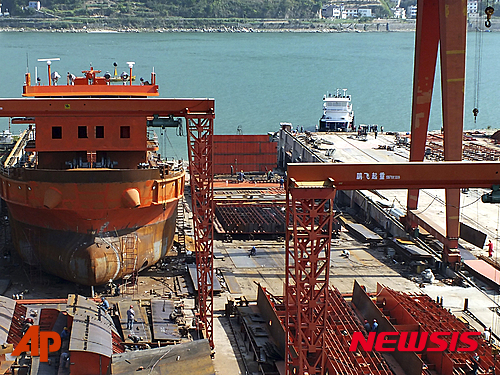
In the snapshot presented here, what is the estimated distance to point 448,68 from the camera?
3394 cm

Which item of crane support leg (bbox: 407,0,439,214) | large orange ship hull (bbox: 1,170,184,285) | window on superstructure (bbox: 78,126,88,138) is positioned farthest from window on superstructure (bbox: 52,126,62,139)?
crane support leg (bbox: 407,0,439,214)

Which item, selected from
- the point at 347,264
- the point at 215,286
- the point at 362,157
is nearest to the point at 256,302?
the point at 215,286

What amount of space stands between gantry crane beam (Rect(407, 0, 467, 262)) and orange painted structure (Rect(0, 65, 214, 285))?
493 inches

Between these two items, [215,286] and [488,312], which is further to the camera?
[215,286]

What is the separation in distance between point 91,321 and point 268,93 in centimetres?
9758

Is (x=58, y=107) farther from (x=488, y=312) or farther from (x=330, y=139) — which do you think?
(x=330, y=139)

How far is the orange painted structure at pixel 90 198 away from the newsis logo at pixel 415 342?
34.8 feet

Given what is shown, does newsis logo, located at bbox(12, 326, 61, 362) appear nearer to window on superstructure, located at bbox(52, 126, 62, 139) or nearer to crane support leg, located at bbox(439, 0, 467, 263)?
window on superstructure, located at bbox(52, 126, 62, 139)

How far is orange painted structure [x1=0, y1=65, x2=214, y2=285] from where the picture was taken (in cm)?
2931

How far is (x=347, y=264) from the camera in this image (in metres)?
35.9

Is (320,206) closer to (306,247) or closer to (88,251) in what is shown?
(306,247)

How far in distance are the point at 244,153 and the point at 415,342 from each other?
30.7 meters

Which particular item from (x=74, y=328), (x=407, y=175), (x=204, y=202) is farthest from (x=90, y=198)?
(x=407, y=175)

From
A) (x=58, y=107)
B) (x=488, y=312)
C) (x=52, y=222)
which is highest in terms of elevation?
(x=58, y=107)
